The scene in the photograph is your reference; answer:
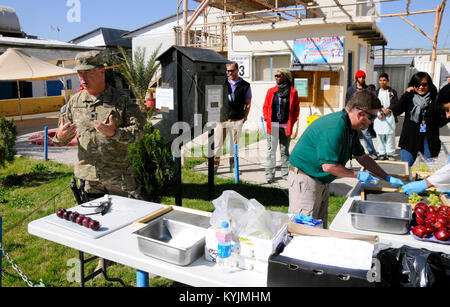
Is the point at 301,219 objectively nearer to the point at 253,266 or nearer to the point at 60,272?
the point at 253,266

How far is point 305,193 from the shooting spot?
3352 mm

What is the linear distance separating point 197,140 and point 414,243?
8.89 m

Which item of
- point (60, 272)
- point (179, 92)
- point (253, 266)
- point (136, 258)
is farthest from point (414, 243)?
point (60, 272)

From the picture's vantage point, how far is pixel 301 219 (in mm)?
2555

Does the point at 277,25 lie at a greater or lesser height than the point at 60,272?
greater

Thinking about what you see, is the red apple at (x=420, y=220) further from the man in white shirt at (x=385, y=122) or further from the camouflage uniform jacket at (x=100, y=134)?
the man in white shirt at (x=385, y=122)

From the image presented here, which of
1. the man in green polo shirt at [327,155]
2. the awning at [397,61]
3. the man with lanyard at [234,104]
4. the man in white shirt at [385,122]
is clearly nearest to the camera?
the man in green polo shirt at [327,155]

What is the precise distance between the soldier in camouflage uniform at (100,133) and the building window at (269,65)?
8.74m

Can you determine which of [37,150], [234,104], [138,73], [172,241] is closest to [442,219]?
[172,241]

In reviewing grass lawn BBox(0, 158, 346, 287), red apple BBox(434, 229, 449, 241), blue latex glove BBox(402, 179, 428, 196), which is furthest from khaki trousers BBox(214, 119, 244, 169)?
red apple BBox(434, 229, 449, 241)

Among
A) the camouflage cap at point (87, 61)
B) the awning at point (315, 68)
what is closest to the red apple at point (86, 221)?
the camouflage cap at point (87, 61)

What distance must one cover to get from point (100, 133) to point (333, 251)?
2472 mm

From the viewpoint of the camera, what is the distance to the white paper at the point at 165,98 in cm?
464

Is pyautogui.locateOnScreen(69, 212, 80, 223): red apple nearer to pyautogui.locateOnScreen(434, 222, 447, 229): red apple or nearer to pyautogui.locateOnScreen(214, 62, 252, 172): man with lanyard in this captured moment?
pyautogui.locateOnScreen(434, 222, 447, 229): red apple
